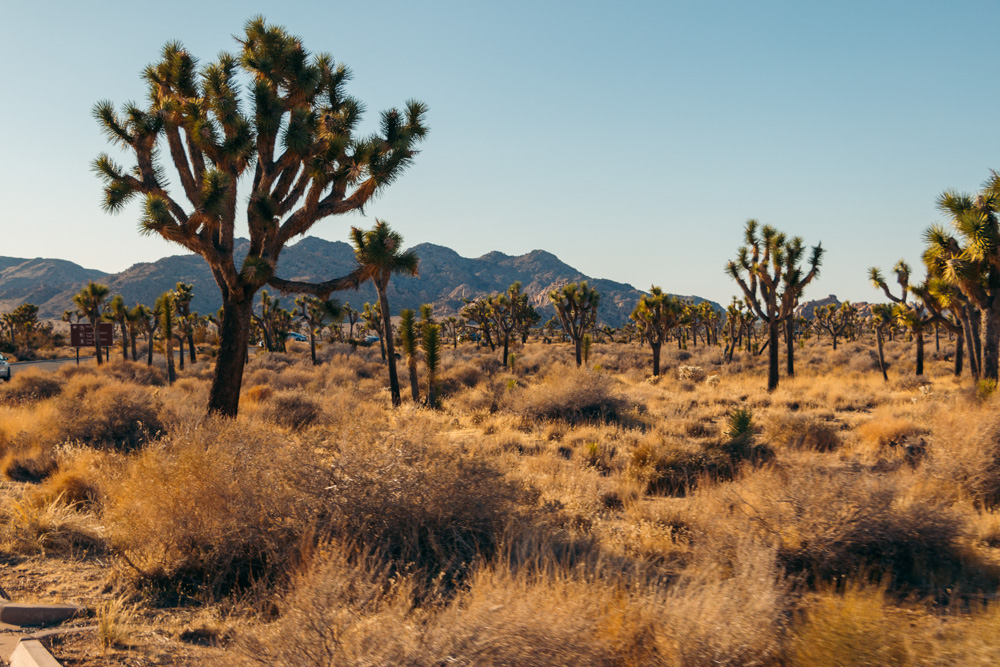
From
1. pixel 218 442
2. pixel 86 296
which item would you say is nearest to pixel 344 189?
pixel 218 442

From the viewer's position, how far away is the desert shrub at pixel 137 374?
24.7 metres

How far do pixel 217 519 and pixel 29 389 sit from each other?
1662cm

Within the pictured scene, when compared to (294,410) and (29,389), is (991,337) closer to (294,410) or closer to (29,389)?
(294,410)

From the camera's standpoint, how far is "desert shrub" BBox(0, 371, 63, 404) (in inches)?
649

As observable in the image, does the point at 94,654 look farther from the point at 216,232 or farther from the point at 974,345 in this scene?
the point at 974,345

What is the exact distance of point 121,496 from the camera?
20.4ft

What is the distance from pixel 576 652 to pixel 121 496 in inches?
215

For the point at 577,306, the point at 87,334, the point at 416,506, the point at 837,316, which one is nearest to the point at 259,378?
the point at 87,334

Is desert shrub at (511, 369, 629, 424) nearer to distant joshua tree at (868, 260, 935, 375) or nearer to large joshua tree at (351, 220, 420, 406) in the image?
large joshua tree at (351, 220, 420, 406)

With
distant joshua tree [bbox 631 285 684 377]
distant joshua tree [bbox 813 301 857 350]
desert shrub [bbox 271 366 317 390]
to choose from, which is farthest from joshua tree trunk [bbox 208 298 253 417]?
distant joshua tree [bbox 813 301 857 350]

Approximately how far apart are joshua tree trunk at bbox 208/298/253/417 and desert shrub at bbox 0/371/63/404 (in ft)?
28.0

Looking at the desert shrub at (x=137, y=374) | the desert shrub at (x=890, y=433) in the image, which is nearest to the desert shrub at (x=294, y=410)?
the desert shrub at (x=890, y=433)

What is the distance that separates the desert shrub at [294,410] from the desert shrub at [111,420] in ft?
8.56

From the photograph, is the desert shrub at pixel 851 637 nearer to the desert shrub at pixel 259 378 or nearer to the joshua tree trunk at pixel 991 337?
the joshua tree trunk at pixel 991 337
